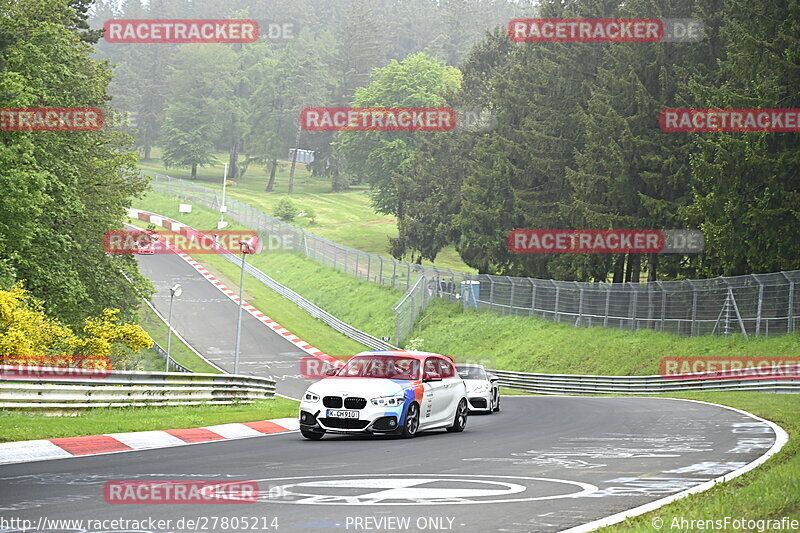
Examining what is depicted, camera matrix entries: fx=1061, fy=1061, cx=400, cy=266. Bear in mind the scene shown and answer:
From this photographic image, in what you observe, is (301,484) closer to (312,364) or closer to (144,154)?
(312,364)

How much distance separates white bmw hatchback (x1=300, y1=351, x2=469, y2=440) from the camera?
16453 mm

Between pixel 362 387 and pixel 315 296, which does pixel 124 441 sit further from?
pixel 315 296

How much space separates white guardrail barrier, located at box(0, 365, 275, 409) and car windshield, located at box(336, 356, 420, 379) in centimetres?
490

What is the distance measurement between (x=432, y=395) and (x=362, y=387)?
167 cm

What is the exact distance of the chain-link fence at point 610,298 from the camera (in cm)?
3681

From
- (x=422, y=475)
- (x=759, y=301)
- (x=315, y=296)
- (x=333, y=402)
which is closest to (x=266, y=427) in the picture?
(x=333, y=402)

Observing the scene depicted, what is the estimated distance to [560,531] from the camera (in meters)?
7.79

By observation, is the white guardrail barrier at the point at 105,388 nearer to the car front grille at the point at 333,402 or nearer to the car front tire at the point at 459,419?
the car front grille at the point at 333,402

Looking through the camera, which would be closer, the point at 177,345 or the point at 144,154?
the point at 177,345

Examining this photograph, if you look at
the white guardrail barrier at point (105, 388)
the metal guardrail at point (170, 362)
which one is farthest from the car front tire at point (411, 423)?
the metal guardrail at point (170, 362)

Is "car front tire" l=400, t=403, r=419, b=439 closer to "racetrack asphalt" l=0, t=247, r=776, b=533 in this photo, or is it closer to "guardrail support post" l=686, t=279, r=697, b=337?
"racetrack asphalt" l=0, t=247, r=776, b=533

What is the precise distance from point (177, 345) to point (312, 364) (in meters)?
8.08

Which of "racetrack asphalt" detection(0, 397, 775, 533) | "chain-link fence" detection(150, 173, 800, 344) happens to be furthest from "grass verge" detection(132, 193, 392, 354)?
"racetrack asphalt" detection(0, 397, 775, 533)

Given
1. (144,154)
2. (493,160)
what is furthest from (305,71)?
(493,160)
